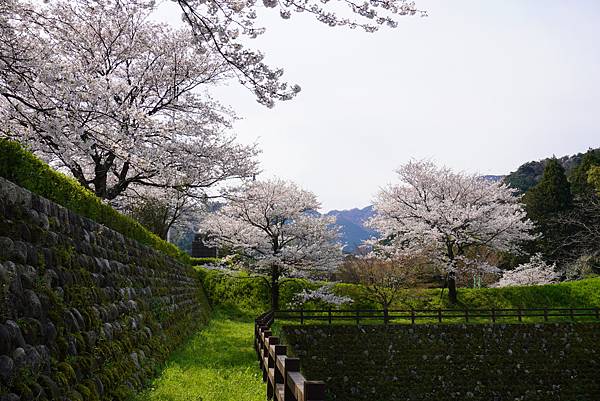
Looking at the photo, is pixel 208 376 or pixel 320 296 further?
pixel 320 296

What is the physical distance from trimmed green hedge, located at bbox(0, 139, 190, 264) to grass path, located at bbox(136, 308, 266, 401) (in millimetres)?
2527

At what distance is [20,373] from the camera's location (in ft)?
11.0

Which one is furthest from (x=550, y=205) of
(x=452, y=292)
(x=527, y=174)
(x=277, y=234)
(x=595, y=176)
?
(x=277, y=234)

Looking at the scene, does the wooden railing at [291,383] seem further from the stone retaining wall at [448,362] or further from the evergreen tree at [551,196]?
the evergreen tree at [551,196]

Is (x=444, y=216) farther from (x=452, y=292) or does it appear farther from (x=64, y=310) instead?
(x=64, y=310)

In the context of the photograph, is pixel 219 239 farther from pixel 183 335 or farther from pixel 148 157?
pixel 183 335

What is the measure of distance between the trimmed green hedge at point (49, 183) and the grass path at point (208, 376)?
2527 millimetres

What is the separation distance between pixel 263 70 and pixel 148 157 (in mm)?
7940

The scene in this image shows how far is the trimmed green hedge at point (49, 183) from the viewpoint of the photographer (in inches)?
170

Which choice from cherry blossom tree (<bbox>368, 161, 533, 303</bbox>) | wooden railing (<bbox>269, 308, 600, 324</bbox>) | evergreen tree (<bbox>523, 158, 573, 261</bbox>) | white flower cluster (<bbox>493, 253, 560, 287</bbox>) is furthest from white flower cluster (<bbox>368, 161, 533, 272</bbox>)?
evergreen tree (<bbox>523, 158, 573, 261</bbox>)

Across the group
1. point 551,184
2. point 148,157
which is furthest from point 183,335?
point 551,184

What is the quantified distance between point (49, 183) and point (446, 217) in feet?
67.7

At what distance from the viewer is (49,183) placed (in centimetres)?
511

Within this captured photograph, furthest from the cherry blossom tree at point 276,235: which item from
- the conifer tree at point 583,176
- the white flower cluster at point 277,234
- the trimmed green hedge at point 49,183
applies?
the conifer tree at point 583,176
